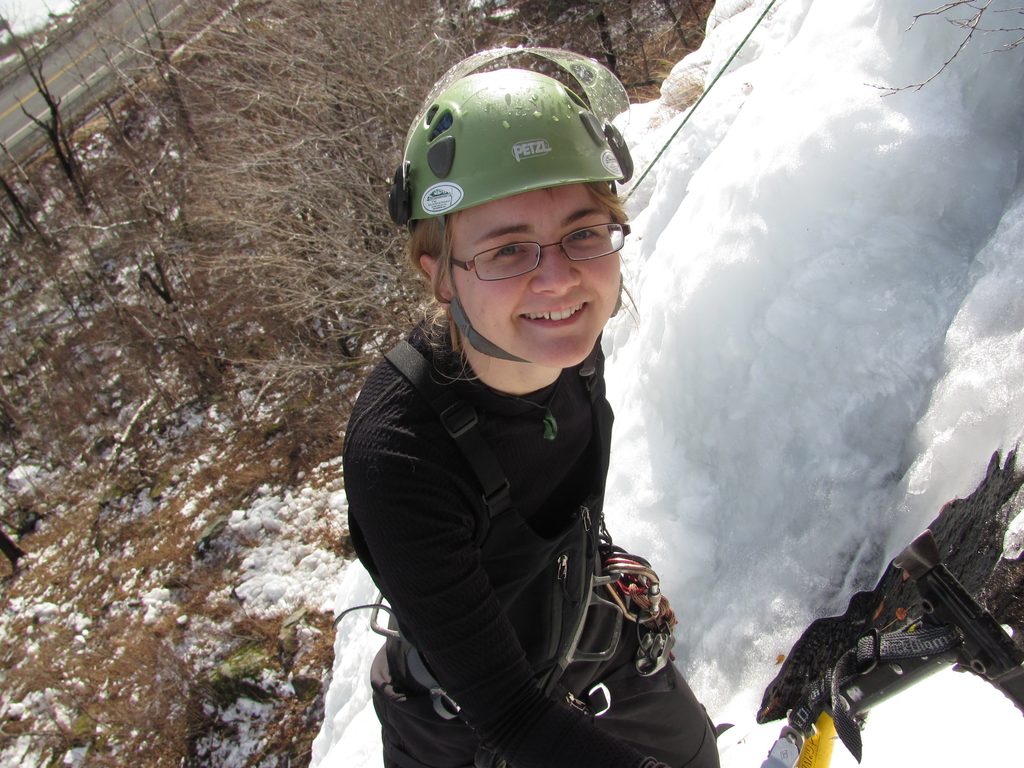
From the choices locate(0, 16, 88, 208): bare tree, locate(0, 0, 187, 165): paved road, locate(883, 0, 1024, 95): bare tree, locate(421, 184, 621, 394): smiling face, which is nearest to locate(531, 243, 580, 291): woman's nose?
locate(421, 184, 621, 394): smiling face

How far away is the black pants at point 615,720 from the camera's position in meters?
1.72

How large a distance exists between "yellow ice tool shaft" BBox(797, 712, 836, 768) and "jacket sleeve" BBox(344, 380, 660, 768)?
816 millimetres

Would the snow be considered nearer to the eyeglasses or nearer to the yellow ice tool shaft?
the yellow ice tool shaft

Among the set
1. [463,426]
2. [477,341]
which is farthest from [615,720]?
[477,341]

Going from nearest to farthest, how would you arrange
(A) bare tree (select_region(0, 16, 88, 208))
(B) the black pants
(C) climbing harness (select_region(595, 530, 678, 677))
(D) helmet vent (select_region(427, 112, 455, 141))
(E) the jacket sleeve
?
1. (E) the jacket sleeve
2. (D) helmet vent (select_region(427, 112, 455, 141))
3. (B) the black pants
4. (C) climbing harness (select_region(595, 530, 678, 677))
5. (A) bare tree (select_region(0, 16, 88, 208))

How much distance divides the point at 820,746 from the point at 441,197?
184 centimetres

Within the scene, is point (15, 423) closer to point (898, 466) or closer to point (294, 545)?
point (294, 545)

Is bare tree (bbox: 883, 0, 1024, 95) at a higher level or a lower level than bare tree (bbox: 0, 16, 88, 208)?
lower

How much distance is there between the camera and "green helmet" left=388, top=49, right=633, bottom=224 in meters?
1.37

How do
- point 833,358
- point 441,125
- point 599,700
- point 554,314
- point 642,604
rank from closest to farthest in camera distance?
point 554,314, point 441,125, point 599,700, point 642,604, point 833,358

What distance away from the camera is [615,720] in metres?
1.88

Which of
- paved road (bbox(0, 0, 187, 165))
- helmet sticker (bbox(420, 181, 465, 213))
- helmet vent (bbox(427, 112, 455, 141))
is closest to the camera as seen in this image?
helmet sticker (bbox(420, 181, 465, 213))

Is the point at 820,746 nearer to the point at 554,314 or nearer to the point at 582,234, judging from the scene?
the point at 554,314

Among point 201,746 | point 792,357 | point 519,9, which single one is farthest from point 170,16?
point 792,357
